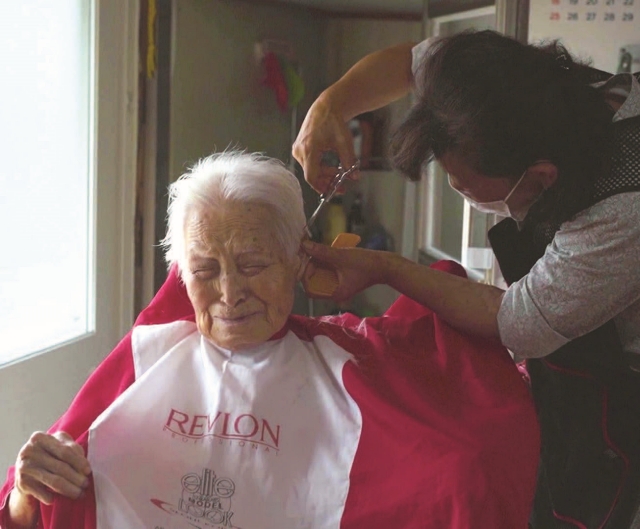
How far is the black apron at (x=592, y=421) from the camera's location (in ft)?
4.06

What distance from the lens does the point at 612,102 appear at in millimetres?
1264

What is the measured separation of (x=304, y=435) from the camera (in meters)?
1.22

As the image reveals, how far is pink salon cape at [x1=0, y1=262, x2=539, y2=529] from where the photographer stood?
1.10m

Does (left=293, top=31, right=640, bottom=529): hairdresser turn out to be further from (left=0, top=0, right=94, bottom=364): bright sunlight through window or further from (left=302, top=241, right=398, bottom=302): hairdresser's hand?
(left=0, top=0, right=94, bottom=364): bright sunlight through window

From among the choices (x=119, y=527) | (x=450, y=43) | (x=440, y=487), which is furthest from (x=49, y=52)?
(x=440, y=487)

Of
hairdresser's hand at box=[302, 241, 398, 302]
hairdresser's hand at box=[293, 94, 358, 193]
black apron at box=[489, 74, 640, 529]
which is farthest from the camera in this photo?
hairdresser's hand at box=[293, 94, 358, 193]

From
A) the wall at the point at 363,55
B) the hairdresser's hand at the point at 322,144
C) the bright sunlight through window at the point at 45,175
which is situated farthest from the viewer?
the wall at the point at 363,55

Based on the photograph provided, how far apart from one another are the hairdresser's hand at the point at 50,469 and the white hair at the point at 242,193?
13.8 inches

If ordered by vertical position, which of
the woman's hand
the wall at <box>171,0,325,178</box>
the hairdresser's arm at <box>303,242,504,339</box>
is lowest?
the woman's hand

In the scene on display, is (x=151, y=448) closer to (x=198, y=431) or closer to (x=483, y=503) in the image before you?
(x=198, y=431)

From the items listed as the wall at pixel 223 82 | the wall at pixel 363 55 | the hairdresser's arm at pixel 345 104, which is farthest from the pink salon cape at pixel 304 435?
the wall at pixel 363 55

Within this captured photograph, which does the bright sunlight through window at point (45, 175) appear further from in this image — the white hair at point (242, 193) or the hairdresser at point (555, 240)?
the hairdresser at point (555, 240)

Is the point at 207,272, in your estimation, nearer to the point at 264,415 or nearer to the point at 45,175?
the point at 264,415

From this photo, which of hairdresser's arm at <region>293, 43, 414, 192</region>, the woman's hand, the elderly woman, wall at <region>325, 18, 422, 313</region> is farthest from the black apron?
wall at <region>325, 18, 422, 313</region>
